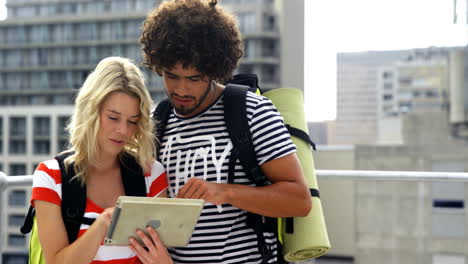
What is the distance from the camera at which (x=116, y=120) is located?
4.57ft

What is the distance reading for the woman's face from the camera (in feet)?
4.53

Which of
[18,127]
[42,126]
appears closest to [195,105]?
[42,126]

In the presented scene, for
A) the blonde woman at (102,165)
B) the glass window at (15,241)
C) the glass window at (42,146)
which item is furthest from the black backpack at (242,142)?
the glass window at (15,241)

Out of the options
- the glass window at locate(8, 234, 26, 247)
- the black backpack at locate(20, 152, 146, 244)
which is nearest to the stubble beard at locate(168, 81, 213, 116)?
the black backpack at locate(20, 152, 146, 244)

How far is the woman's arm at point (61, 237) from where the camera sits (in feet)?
4.11

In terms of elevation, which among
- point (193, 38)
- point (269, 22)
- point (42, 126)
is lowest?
point (42, 126)

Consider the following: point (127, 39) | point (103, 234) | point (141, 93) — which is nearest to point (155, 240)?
point (103, 234)

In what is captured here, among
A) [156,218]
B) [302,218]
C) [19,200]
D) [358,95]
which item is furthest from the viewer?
[358,95]

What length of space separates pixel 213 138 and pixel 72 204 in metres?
0.36

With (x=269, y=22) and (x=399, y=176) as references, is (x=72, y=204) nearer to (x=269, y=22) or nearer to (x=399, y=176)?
(x=399, y=176)

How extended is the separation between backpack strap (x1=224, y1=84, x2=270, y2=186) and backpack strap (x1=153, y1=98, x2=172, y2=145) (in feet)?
0.62

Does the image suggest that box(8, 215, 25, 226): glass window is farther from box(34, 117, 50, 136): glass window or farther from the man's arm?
the man's arm

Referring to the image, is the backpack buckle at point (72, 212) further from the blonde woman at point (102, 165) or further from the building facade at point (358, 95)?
the building facade at point (358, 95)

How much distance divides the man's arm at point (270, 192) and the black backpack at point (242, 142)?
0.12 feet
